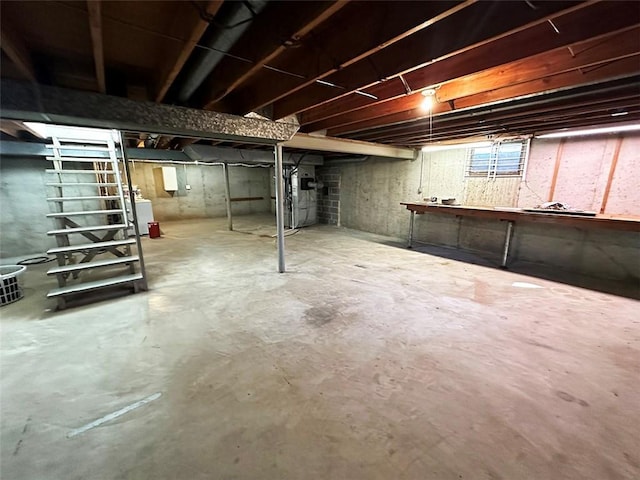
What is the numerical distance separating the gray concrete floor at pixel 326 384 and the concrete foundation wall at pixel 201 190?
5.90 m

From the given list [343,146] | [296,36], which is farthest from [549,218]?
[296,36]

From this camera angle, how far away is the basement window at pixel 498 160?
15.2 ft

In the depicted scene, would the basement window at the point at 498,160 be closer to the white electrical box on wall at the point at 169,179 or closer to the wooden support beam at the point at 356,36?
the wooden support beam at the point at 356,36

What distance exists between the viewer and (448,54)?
1.56 meters

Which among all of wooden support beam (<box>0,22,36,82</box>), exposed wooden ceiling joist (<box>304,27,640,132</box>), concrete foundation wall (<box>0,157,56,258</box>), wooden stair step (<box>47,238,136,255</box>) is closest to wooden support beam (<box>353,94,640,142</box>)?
exposed wooden ceiling joist (<box>304,27,640,132</box>)

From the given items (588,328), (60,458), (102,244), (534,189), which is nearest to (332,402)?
(60,458)

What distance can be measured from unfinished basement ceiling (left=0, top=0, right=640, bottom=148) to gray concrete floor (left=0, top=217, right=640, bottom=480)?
2.07m

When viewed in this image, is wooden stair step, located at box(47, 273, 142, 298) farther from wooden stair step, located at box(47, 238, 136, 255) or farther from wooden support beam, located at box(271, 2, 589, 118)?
wooden support beam, located at box(271, 2, 589, 118)

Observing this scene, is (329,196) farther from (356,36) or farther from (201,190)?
(356,36)

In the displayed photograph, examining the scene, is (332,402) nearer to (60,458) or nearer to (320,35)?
(60,458)

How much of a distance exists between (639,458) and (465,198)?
472 centimetres

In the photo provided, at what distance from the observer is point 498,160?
4852 mm

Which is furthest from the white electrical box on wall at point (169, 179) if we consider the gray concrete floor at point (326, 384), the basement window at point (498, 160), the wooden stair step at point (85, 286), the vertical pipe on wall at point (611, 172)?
the vertical pipe on wall at point (611, 172)

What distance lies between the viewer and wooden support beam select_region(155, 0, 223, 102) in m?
1.19
